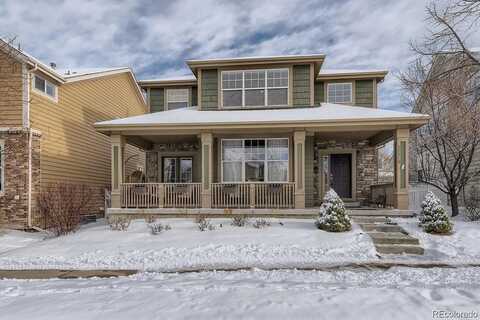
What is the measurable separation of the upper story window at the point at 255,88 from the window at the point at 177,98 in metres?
2.72

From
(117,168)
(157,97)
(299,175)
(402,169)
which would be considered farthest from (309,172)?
(157,97)

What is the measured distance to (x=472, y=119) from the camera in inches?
432

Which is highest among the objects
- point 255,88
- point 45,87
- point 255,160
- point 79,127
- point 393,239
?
point 255,88

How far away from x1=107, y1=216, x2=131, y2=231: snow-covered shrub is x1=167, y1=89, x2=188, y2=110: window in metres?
5.91

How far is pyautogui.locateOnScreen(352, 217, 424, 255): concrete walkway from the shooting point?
7.40m

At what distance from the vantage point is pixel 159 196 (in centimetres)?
1095

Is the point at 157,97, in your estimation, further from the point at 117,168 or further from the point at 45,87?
the point at 117,168

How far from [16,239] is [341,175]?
1149 centimetres

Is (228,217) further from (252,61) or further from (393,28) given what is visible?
(393,28)

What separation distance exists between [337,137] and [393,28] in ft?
15.0

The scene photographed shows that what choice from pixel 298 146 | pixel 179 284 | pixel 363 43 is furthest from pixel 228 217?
pixel 363 43

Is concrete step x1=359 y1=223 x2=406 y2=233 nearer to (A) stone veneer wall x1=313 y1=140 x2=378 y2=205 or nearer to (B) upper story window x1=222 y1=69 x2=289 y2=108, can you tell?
(A) stone veneer wall x1=313 y1=140 x2=378 y2=205

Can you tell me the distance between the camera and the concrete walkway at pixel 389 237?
740 centimetres

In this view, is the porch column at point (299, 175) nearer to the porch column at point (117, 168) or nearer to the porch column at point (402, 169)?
the porch column at point (402, 169)
